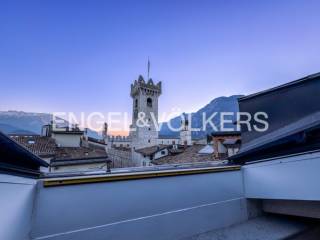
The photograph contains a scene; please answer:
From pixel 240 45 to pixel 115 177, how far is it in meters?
7.43

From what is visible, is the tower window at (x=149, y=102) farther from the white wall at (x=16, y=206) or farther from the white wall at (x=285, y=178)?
the white wall at (x=16, y=206)

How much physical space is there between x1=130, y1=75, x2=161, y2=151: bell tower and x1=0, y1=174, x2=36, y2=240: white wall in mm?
27970

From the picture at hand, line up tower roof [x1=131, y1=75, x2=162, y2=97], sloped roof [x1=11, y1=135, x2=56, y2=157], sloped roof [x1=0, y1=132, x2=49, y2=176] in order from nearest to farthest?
sloped roof [x1=0, y1=132, x2=49, y2=176] < sloped roof [x1=11, y1=135, x2=56, y2=157] < tower roof [x1=131, y1=75, x2=162, y2=97]

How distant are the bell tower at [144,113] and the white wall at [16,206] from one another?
28.0 metres

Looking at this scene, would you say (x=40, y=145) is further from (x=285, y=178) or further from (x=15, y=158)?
(x=285, y=178)

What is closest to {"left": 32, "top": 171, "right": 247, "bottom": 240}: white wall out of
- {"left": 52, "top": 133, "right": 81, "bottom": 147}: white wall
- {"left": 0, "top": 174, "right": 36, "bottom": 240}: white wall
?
{"left": 0, "top": 174, "right": 36, "bottom": 240}: white wall

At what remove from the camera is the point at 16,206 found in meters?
0.94

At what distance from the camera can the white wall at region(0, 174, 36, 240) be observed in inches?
34.7

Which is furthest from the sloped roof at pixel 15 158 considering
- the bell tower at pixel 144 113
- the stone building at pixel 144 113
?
the bell tower at pixel 144 113

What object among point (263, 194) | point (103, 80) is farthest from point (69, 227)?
point (103, 80)

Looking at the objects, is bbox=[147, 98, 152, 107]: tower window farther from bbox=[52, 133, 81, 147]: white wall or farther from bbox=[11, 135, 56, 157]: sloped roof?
bbox=[11, 135, 56, 157]: sloped roof

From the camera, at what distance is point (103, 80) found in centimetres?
1129

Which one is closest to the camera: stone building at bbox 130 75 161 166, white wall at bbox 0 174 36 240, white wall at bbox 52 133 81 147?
white wall at bbox 0 174 36 240

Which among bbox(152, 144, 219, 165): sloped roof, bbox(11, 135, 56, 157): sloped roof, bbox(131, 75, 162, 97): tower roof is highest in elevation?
bbox(131, 75, 162, 97): tower roof
